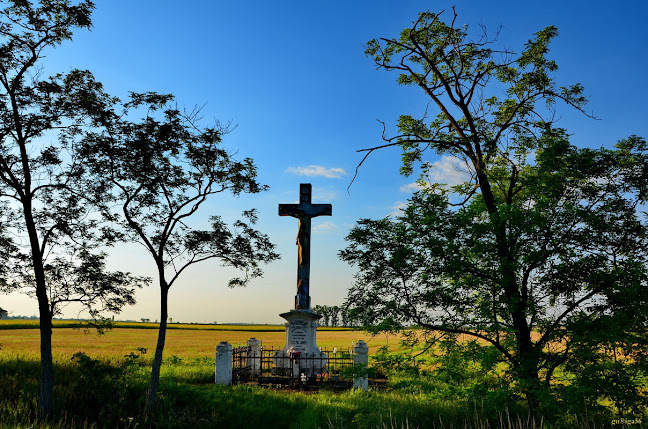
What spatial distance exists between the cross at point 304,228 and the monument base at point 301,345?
1.77ft

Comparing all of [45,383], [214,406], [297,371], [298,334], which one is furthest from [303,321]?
[45,383]

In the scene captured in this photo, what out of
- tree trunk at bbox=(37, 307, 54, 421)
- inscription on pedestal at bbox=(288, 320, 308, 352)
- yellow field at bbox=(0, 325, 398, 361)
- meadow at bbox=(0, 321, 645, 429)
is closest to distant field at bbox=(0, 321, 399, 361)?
yellow field at bbox=(0, 325, 398, 361)

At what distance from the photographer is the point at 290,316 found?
1888 cm

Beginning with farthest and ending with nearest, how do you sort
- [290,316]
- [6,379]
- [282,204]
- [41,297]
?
[282,204] < [290,316] < [6,379] < [41,297]

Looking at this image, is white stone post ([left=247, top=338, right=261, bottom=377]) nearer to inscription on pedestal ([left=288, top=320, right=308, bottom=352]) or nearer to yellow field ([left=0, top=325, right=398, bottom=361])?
Result: inscription on pedestal ([left=288, top=320, right=308, bottom=352])

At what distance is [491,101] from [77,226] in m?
13.5

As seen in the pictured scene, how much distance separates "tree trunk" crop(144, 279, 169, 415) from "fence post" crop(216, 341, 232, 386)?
15.5 ft

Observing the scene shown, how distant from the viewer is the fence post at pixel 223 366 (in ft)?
56.9

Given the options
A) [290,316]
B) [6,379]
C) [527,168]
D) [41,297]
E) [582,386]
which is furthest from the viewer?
[290,316]

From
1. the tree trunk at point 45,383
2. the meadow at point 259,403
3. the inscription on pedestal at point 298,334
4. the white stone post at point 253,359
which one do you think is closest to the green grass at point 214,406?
the meadow at point 259,403

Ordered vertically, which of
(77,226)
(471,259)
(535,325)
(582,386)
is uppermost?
(77,226)

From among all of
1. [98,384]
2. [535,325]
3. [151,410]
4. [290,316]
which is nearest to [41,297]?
[98,384]

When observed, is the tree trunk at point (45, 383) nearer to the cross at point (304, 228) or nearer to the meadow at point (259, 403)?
the meadow at point (259, 403)

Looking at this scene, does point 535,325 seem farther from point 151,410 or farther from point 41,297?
point 41,297
